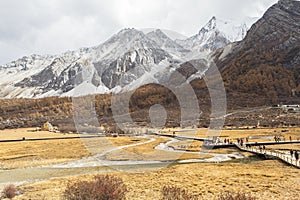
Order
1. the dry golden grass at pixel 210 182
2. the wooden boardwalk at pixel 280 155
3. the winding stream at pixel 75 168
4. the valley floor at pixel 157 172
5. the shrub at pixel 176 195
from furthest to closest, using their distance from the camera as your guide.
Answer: the wooden boardwalk at pixel 280 155
the winding stream at pixel 75 168
the valley floor at pixel 157 172
the dry golden grass at pixel 210 182
the shrub at pixel 176 195

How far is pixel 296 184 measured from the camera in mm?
27062

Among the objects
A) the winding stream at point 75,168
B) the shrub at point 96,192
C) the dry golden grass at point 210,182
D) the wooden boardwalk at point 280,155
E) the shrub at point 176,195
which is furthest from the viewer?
the wooden boardwalk at point 280,155

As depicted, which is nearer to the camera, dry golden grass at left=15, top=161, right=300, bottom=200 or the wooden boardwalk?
dry golden grass at left=15, top=161, right=300, bottom=200

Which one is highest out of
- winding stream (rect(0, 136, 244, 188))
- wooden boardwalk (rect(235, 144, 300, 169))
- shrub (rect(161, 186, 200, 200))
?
wooden boardwalk (rect(235, 144, 300, 169))

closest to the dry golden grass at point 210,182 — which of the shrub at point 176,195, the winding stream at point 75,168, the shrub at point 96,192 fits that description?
the shrub at point 176,195

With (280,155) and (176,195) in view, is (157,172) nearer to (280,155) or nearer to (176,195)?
(176,195)

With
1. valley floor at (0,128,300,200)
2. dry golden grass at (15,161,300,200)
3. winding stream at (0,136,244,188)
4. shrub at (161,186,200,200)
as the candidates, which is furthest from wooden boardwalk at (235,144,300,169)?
shrub at (161,186,200,200)

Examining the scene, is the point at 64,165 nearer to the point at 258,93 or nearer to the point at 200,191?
the point at 200,191

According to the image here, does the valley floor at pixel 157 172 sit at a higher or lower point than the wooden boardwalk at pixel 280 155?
lower

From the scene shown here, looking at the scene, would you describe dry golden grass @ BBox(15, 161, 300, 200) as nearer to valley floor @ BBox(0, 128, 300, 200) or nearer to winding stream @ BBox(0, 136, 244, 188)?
valley floor @ BBox(0, 128, 300, 200)

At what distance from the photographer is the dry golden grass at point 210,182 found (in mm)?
25562

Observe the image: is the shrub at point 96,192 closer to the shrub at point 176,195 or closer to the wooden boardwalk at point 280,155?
the shrub at point 176,195

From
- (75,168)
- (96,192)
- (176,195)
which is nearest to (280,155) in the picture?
(176,195)

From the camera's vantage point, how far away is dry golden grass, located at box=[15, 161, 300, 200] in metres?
25.6
